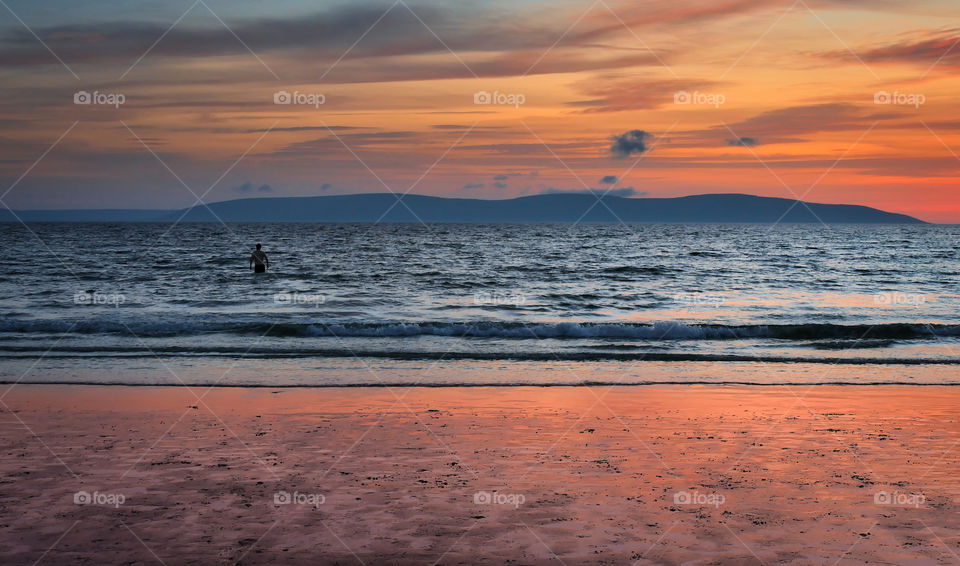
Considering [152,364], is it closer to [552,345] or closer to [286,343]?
[286,343]

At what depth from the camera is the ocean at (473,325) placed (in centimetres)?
1408

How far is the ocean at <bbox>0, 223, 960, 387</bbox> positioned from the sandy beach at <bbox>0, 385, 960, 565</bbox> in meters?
2.85

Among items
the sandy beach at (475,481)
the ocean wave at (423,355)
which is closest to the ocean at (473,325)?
the ocean wave at (423,355)

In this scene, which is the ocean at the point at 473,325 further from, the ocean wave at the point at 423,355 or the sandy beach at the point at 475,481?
the sandy beach at the point at 475,481

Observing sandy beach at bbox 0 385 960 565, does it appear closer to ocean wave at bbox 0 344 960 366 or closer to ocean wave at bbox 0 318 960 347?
ocean wave at bbox 0 344 960 366

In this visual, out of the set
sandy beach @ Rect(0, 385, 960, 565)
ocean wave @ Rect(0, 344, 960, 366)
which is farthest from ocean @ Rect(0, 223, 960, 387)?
sandy beach @ Rect(0, 385, 960, 565)

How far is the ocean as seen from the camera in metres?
14.1

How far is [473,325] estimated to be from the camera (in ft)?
69.1

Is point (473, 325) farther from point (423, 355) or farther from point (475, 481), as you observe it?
point (475, 481)

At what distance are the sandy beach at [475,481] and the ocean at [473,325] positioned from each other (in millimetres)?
2853

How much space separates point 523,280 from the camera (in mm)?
38062

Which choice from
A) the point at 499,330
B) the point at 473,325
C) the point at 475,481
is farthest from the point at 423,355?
the point at 475,481

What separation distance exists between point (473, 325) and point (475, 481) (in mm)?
13994

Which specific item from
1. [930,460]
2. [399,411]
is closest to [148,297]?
[399,411]
